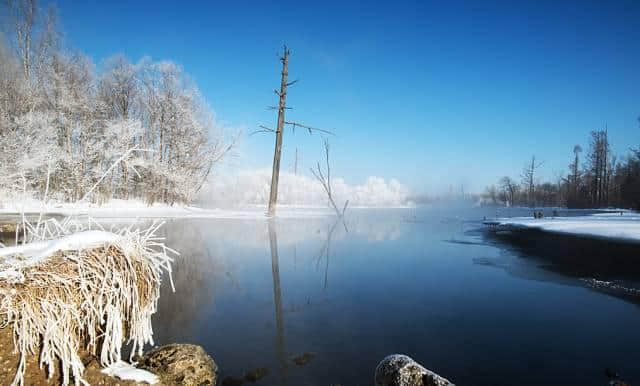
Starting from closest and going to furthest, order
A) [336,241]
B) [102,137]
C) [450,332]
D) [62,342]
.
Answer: [62,342] < [450,332] < [336,241] < [102,137]

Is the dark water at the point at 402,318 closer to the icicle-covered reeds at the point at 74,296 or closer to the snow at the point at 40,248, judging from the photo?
the icicle-covered reeds at the point at 74,296

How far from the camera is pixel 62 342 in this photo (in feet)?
4.83

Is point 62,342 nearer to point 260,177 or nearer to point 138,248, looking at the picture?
point 138,248

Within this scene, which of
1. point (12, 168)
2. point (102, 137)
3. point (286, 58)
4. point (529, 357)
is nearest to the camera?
point (529, 357)

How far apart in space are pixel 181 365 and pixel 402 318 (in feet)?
6.83

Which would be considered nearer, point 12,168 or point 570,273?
point 570,273

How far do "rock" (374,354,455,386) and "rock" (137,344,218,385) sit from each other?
44.5 inches

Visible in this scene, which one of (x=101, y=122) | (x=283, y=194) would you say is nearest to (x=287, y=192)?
(x=283, y=194)

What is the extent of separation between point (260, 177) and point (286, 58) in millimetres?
36793

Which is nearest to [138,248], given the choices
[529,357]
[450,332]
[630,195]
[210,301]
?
[210,301]

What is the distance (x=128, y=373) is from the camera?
1.70 meters

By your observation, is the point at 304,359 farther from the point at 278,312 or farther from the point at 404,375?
the point at 278,312

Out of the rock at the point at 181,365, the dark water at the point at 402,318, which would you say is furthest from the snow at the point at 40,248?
the dark water at the point at 402,318

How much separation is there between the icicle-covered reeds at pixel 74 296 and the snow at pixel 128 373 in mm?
51
